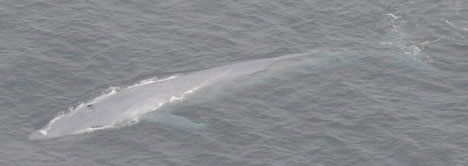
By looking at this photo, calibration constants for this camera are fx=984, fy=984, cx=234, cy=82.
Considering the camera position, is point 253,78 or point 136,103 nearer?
point 136,103

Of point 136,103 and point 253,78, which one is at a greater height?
point 253,78

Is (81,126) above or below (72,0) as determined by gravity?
below

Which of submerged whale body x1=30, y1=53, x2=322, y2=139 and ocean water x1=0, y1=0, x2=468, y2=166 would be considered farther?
submerged whale body x1=30, y1=53, x2=322, y2=139

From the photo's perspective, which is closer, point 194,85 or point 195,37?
point 194,85

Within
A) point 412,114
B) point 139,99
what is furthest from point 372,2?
point 139,99

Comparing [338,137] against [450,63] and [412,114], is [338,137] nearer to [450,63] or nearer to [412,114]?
[412,114]
